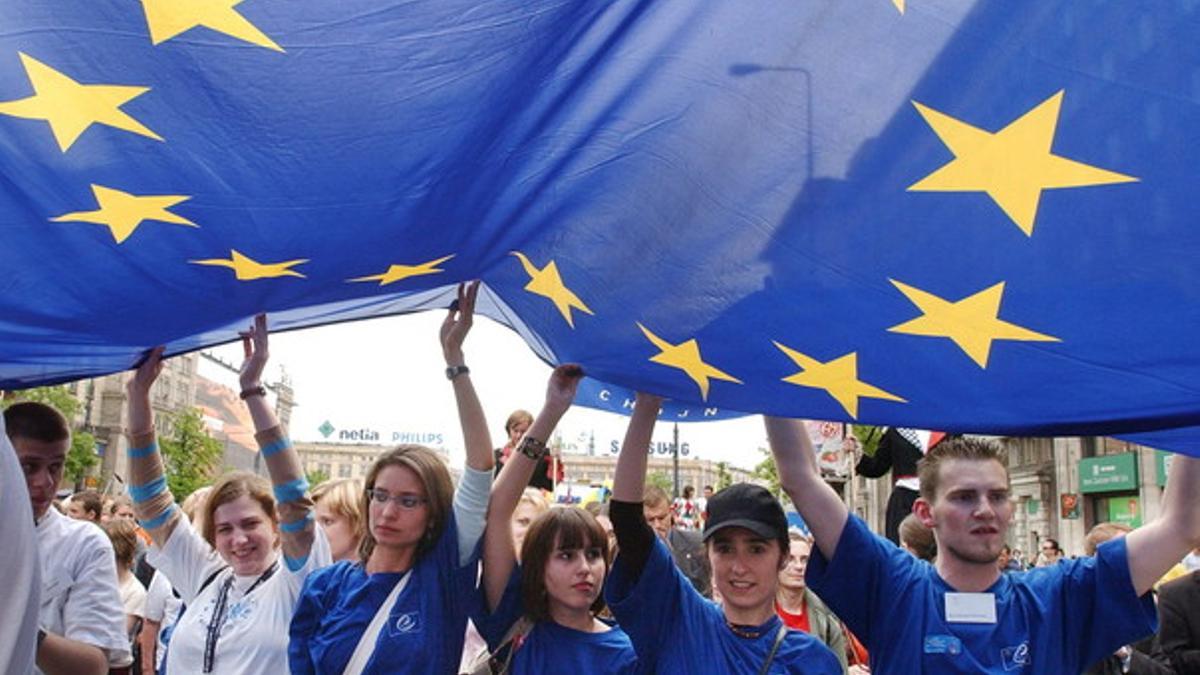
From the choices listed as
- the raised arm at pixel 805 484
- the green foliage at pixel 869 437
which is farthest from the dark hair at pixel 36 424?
the green foliage at pixel 869 437

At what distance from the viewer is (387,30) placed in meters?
2.63

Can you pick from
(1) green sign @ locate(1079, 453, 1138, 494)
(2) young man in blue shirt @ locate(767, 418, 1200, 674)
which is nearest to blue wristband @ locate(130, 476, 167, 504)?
(2) young man in blue shirt @ locate(767, 418, 1200, 674)

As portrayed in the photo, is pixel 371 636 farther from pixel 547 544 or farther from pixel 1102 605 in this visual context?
pixel 1102 605

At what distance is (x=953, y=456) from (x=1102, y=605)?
58 centimetres

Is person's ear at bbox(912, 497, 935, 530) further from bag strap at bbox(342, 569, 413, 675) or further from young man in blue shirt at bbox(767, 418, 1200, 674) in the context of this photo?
bag strap at bbox(342, 569, 413, 675)

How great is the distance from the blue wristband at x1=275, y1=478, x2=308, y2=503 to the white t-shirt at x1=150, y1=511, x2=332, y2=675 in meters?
0.20

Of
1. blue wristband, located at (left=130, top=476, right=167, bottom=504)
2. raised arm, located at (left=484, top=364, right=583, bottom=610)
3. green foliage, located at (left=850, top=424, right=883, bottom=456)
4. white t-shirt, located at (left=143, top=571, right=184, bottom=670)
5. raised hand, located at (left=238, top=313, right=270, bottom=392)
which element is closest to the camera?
raised arm, located at (left=484, top=364, right=583, bottom=610)

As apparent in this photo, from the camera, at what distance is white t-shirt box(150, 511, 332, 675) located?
3.90 m

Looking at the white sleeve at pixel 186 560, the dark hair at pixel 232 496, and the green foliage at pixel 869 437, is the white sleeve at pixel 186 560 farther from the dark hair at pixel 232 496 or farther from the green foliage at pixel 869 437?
the green foliage at pixel 869 437

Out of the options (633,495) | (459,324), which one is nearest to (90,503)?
(459,324)

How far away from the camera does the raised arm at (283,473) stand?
155 inches

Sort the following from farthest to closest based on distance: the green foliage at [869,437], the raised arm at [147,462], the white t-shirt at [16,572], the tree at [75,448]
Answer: the tree at [75,448] < the green foliage at [869,437] < the raised arm at [147,462] < the white t-shirt at [16,572]

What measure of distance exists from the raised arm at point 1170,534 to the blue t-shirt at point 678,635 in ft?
3.14

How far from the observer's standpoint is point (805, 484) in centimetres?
339
